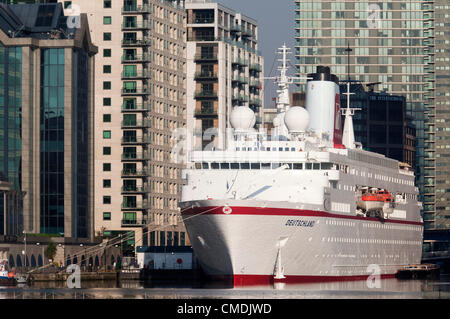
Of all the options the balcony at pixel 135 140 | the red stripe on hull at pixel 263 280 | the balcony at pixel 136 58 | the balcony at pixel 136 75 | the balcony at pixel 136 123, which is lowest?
the red stripe on hull at pixel 263 280

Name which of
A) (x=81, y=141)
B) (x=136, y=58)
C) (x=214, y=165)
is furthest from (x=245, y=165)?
(x=136, y=58)

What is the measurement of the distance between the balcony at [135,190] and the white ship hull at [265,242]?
65.0 meters

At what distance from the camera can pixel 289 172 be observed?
407ft

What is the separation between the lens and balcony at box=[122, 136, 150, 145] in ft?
636

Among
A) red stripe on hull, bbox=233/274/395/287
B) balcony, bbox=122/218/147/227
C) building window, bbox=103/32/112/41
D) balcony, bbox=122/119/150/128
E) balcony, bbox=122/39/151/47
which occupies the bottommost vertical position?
balcony, bbox=122/218/147/227

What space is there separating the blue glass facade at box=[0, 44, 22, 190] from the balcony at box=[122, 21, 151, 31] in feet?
88.4

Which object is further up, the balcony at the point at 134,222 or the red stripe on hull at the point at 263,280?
the red stripe on hull at the point at 263,280

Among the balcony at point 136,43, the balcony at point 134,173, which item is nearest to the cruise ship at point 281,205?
the balcony at point 134,173

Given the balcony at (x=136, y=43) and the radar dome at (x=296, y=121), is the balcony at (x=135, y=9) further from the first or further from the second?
the radar dome at (x=296, y=121)

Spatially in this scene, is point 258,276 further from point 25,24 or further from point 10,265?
point 25,24

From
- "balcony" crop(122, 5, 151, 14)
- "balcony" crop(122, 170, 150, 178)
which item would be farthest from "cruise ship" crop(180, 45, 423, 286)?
"balcony" crop(122, 5, 151, 14)

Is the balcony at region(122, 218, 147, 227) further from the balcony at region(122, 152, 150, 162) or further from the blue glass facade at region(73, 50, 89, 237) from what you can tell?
the blue glass facade at region(73, 50, 89, 237)

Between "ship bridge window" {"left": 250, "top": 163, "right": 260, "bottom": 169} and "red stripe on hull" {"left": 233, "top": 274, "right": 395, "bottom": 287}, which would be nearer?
"red stripe on hull" {"left": 233, "top": 274, "right": 395, "bottom": 287}

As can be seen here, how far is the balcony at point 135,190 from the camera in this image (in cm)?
19275
